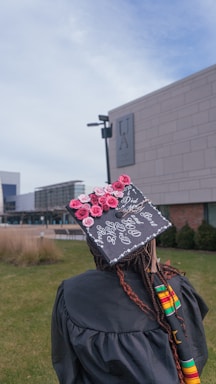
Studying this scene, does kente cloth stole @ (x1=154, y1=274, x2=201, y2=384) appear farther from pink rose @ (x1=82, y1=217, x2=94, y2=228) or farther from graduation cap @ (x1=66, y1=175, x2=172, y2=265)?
pink rose @ (x1=82, y1=217, x2=94, y2=228)

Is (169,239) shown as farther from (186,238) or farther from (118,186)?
(118,186)

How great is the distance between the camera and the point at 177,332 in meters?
1.54

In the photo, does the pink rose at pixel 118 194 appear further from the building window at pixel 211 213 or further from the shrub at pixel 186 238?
the building window at pixel 211 213

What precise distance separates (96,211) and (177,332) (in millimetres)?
606

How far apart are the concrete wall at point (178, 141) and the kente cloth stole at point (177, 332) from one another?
15.0 m

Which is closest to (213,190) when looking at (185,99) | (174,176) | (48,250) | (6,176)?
(174,176)

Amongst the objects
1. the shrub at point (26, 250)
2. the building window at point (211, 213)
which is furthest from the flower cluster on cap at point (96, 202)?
the building window at point (211, 213)

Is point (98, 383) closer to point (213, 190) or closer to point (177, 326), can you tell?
point (177, 326)

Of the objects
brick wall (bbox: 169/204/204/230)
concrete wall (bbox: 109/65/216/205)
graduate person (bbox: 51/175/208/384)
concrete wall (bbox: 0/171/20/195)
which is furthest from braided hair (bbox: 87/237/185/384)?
concrete wall (bbox: 0/171/20/195)

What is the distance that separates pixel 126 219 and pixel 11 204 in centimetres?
12760

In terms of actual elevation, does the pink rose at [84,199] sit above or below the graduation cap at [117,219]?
above

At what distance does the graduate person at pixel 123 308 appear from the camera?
1.46 meters

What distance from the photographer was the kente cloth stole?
1527 millimetres

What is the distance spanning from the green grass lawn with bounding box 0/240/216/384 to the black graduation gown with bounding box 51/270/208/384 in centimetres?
259
